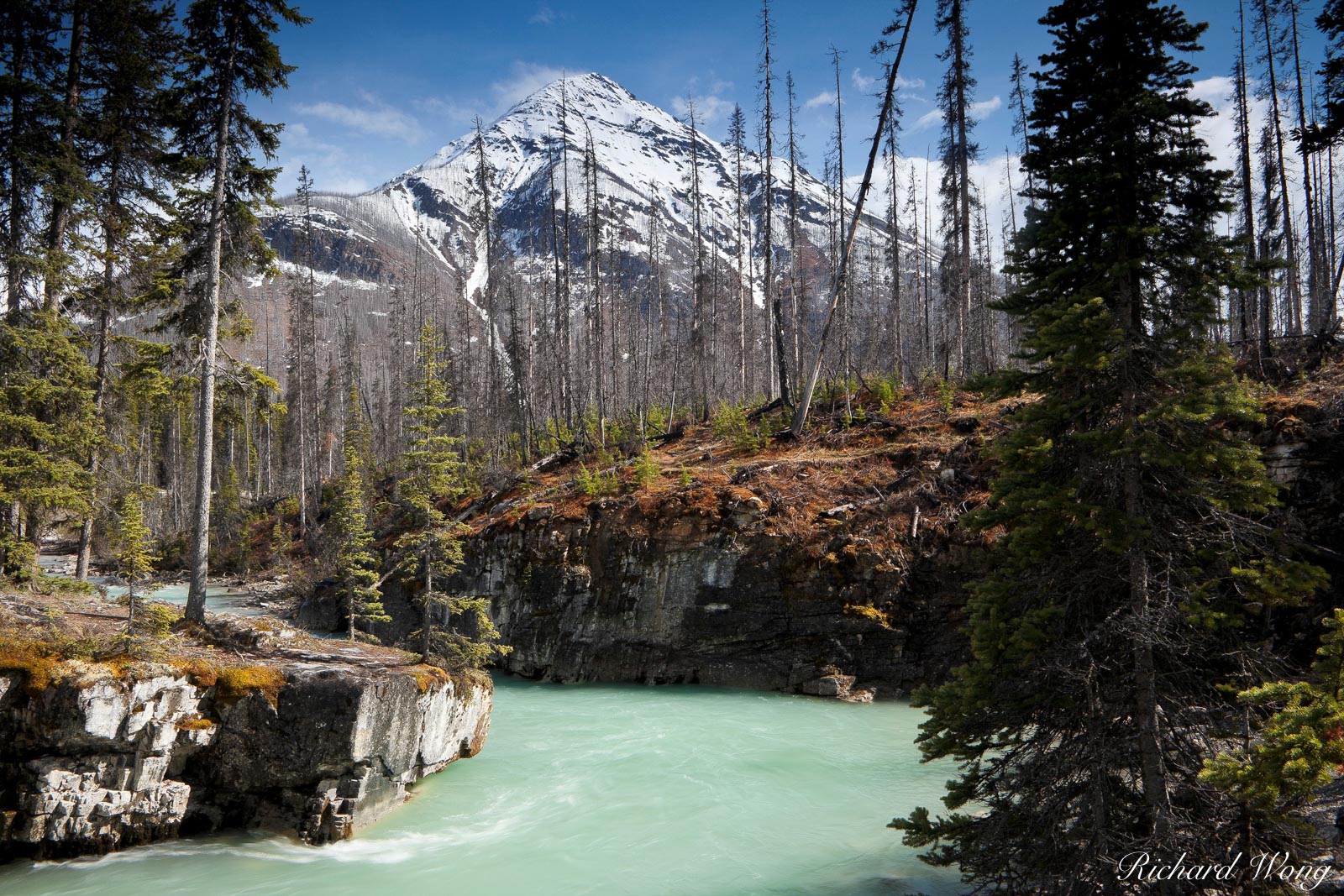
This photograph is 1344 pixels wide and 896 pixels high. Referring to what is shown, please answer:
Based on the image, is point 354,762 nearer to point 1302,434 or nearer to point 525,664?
point 525,664

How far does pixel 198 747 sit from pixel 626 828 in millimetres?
6127

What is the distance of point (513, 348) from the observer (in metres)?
35.2

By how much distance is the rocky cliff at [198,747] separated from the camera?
8312 millimetres

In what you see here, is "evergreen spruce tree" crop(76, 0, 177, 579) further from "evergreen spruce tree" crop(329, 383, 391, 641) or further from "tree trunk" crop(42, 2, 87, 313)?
"evergreen spruce tree" crop(329, 383, 391, 641)

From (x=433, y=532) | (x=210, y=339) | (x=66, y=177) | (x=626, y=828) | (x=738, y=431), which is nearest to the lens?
(x=626, y=828)

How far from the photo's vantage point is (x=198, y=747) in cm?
909

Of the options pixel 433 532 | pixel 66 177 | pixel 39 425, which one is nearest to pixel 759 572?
pixel 433 532

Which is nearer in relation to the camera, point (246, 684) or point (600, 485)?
point (246, 684)

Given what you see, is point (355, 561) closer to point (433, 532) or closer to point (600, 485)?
point (600, 485)

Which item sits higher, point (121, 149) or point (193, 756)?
point (121, 149)

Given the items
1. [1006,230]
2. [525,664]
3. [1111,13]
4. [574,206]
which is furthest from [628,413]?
[574,206]

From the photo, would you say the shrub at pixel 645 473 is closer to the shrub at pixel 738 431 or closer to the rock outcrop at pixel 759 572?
the rock outcrop at pixel 759 572

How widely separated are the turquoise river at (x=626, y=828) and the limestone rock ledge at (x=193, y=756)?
0.34 metres

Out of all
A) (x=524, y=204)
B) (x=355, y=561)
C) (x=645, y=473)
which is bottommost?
(x=355, y=561)
